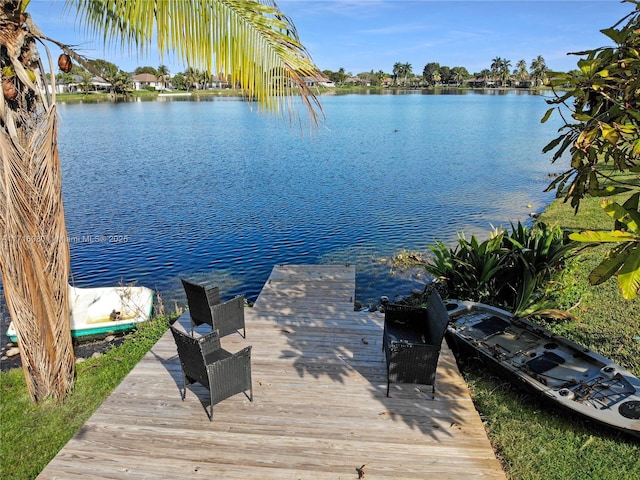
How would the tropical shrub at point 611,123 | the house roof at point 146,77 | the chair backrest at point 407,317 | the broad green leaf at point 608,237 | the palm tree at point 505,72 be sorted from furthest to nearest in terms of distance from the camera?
1. the palm tree at point 505,72
2. the house roof at point 146,77
3. the chair backrest at point 407,317
4. the tropical shrub at point 611,123
5. the broad green leaf at point 608,237

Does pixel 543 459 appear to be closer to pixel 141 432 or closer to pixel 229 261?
pixel 141 432

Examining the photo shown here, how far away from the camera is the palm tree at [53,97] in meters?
4.28

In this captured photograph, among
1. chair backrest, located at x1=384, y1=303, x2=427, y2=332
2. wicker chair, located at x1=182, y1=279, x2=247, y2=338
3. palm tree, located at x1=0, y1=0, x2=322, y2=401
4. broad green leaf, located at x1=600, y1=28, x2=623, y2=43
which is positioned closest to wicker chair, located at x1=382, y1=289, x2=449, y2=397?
chair backrest, located at x1=384, y1=303, x2=427, y2=332

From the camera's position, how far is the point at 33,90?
5.07 metres

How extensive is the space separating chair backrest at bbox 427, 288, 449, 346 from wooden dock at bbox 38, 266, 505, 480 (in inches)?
23.7

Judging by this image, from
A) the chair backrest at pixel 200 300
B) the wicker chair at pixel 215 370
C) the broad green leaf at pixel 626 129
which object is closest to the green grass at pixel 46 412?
the chair backrest at pixel 200 300

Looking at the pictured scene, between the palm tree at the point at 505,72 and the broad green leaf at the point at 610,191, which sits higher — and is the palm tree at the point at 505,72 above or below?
above

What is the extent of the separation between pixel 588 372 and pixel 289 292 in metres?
5.13

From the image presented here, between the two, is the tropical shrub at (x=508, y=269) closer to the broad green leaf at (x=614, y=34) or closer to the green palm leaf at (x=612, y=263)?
the broad green leaf at (x=614, y=34)

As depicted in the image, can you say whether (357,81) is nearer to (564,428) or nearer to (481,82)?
(481,82)

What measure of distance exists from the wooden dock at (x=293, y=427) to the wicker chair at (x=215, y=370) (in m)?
0.26

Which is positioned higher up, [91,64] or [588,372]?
[91,64]

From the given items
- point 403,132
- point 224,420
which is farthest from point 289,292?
point 403,132

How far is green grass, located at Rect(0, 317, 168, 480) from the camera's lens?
5.03 m
